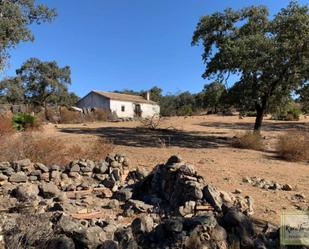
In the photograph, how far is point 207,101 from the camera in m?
21.4

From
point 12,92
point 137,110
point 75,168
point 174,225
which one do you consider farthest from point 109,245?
point 137,110

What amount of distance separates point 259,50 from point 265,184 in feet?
29.5

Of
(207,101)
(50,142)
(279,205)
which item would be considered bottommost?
(279,205)

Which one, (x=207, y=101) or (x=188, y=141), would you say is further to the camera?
(x=207, y=101)

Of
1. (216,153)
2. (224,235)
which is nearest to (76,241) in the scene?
(224,235)

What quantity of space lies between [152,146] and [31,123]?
256 inches

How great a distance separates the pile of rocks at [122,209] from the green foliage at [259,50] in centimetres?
833

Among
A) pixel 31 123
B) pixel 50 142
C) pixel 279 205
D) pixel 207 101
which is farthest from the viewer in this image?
pixel 207 101

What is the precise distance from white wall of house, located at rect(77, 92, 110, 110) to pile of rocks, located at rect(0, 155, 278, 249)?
122 ft

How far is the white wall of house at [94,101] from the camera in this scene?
47.4m

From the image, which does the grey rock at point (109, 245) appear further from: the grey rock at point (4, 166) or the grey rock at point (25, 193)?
the grey rock at point (4, 166)

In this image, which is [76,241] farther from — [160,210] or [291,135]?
[291,135]

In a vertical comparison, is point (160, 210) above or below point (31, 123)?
below

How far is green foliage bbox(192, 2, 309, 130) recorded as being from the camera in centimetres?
1630
